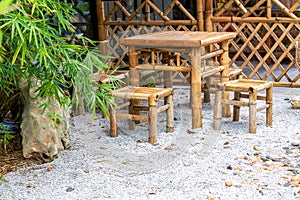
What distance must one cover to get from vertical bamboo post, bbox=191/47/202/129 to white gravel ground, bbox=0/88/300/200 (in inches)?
4.1

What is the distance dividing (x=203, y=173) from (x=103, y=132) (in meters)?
1.49

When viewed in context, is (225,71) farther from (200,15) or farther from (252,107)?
(200,15)

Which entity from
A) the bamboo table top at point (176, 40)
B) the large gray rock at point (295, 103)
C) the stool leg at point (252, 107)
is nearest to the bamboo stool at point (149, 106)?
the bamboo table top at point (176, 40)

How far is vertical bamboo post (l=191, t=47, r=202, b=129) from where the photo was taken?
4566 mm

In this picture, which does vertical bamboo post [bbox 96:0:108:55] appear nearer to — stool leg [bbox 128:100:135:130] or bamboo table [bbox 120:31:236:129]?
bamboo table [bbox 120:31:236:129]

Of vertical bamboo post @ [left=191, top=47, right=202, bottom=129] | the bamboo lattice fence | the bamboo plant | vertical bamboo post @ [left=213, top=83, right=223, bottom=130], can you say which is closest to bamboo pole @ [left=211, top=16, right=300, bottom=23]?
the bamboo lattice fence

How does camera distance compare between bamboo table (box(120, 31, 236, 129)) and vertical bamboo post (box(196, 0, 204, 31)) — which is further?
vertical bamboo post (box(196, 0, 204, 31))

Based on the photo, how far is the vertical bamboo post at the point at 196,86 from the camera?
4.57 metres

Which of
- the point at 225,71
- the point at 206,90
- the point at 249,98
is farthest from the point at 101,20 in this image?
the point at 249,98

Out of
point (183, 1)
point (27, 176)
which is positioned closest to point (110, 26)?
point (183, 1)

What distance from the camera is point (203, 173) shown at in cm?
373

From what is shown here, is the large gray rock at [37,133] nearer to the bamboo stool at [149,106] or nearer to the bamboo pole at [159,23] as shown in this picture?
the bamboo stool at [149,106]

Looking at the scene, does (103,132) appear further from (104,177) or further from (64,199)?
(64,199)

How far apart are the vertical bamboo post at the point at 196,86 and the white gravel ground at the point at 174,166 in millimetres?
103
